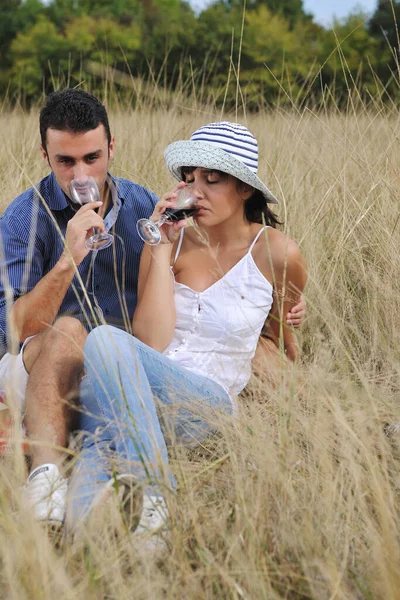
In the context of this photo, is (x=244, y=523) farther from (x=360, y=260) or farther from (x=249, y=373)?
(x=360, y=260)

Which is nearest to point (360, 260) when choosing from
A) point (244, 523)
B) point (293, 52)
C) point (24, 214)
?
point (24, 214)

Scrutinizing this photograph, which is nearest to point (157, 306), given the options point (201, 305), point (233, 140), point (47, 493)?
point (201, 305)

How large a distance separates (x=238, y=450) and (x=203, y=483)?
0.49 feet

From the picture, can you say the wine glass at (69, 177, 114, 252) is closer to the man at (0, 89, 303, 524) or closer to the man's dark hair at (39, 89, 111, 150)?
the man at (0, 89, 303, 524)

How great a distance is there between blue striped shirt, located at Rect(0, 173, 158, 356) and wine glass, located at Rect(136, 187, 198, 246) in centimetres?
19

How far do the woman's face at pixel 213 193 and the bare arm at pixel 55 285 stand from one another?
372 mm

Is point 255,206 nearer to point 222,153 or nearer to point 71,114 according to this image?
point 222,153

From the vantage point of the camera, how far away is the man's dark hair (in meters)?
2.96

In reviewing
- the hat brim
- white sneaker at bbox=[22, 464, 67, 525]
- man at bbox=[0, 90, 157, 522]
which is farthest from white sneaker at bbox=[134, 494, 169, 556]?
the hat brim

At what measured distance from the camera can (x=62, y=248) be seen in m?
2.98

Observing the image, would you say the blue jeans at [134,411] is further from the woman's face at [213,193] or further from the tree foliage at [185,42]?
the tree foliage at [185,42]

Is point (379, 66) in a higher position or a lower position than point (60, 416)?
higher

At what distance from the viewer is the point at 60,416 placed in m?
2.47

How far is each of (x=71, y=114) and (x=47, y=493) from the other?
1.51m
